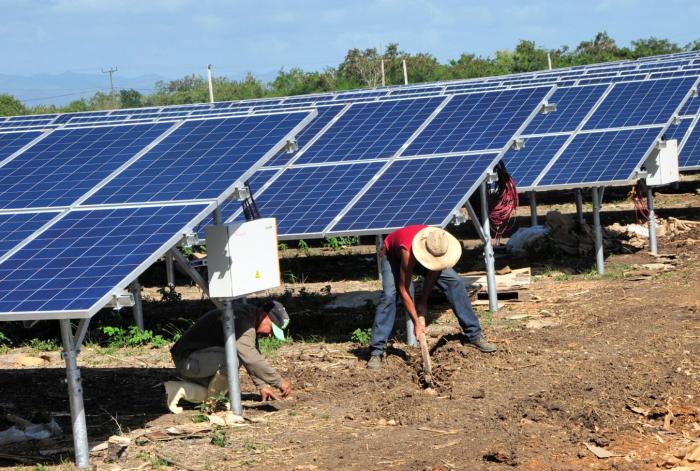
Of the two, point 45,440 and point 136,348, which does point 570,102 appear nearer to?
point 136,348

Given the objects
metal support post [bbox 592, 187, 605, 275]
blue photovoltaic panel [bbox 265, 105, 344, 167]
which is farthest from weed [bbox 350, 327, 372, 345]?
metal support post [bbox 592, 187, 605, 275]

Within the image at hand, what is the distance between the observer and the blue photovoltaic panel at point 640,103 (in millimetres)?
19344

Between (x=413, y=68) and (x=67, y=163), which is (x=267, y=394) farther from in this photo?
(x=413, y=68)

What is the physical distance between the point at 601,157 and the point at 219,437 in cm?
1026

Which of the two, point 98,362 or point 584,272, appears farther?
point 584,272

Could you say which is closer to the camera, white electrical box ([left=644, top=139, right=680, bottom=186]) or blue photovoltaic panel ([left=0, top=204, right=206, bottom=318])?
blue photovoltaic panel ([left=0, top=204, right=206, bottom=318])

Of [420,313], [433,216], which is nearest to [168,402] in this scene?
[420,313]

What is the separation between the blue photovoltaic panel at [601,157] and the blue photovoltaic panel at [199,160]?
705 centimetres

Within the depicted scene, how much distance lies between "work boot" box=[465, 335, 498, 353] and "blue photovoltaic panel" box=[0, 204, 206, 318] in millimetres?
3788

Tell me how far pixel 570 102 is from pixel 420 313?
1051 centimetres

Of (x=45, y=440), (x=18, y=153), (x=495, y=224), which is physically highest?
(x=18, y=153)

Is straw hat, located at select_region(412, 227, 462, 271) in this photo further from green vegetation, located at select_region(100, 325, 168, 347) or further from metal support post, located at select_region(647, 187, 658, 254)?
metal support post, located at select_region(647, 187, 658, 254)

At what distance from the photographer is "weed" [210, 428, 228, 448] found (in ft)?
31.1

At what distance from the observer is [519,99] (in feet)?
52.1
